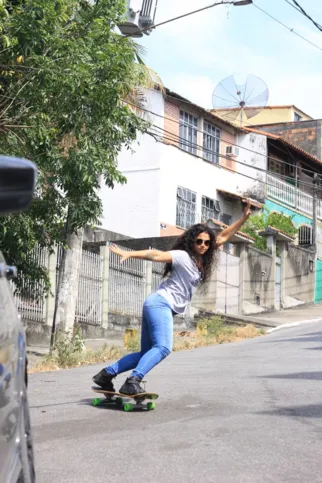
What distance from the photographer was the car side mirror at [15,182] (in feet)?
8.29

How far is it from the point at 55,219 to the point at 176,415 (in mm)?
8647

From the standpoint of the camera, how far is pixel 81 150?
14578 millimetres

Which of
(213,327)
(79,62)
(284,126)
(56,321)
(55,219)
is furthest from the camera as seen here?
(284,126)

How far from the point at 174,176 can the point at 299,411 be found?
29021mm

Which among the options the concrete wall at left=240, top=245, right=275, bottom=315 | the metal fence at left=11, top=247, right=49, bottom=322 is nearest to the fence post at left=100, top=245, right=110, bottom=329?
the metal fence at left=11, top=247, right=49, bottom=322

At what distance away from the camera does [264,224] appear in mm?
40688

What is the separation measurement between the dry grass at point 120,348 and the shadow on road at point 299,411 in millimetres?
7139

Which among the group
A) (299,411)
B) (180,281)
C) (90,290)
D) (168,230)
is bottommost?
(299,411)

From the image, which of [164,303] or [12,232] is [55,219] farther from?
[164,303]

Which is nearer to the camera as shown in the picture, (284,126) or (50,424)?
(50,424)

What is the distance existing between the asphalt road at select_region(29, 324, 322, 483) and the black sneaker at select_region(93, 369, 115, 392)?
188 mm

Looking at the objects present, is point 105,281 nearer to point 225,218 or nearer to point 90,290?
point 90,290

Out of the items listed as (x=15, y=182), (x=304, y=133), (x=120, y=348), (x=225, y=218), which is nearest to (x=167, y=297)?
(x=15, y=182)

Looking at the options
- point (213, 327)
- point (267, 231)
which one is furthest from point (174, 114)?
point (213, 327)
